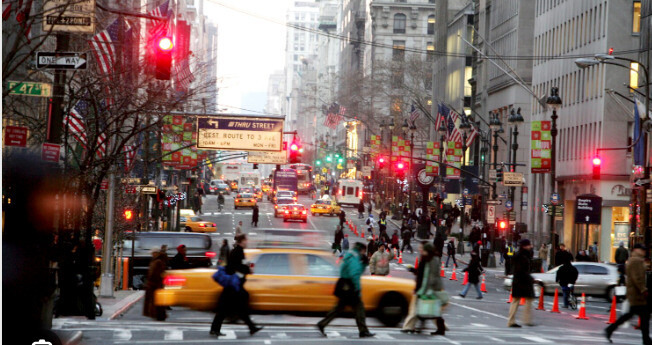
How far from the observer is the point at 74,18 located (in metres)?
18.9

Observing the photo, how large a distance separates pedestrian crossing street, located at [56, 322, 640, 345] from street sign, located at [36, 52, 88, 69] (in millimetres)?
4326

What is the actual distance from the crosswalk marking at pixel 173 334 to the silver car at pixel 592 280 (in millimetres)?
19891

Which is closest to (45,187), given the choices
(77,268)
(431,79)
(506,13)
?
(77,268)

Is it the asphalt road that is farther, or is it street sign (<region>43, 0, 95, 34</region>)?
the asphalt road

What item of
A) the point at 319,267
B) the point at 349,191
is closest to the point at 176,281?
the point at 319,267

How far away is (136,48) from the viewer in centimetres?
3425

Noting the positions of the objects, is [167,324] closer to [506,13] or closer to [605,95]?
[605,95]

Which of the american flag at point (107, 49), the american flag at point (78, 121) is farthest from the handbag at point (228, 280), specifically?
the american flag at point (78, 121)

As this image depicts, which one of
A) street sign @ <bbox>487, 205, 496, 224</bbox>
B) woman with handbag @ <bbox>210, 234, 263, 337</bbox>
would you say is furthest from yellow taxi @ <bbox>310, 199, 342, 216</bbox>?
woman with handbag @ <bbox>210, 234, 263, 337</bbox>

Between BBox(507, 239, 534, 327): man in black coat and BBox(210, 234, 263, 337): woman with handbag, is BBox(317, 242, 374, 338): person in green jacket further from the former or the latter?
BBox(507, 239, 534, 327): man in black coat

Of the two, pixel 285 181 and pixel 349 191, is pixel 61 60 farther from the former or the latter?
pixel 285 181

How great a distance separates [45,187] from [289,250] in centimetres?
995

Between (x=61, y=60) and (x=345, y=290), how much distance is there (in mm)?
5985

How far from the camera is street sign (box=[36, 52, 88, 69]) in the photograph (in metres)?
18.5
